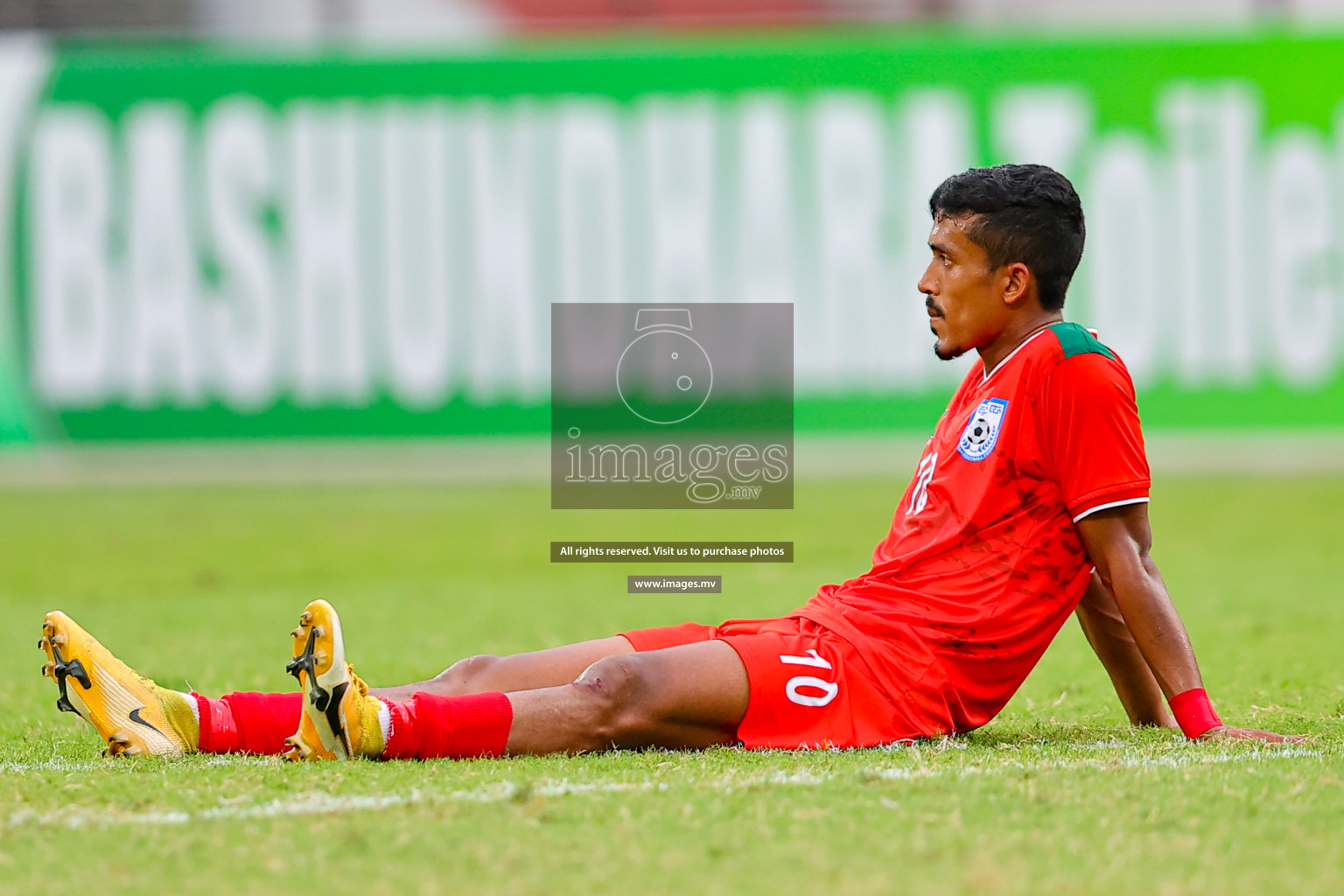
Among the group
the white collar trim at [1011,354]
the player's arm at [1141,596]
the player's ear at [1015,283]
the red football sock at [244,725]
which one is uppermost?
the player's ear at [1015,283]

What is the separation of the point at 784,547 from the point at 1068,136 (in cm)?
597

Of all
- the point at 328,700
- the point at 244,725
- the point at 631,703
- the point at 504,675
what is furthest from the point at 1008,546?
the point at 244,725

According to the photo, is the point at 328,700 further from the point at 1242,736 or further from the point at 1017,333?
the point at 1242,736

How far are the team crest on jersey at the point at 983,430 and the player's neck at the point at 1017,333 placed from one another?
139 mm

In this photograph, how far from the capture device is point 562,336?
1321cm

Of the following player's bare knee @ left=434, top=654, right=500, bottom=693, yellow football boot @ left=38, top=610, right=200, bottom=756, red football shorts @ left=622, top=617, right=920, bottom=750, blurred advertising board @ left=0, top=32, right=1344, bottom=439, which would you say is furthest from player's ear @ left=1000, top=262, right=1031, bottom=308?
blurred advertising board @ left=0, top=32, right=1344, bottom=439

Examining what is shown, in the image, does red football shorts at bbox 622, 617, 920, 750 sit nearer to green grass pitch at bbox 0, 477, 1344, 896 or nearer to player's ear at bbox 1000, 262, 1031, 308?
green grass pitch at bbox 0, 477, 1344, 896

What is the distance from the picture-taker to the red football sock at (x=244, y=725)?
11.8 ft

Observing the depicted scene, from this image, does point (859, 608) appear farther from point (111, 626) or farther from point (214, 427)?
point (214, 427)

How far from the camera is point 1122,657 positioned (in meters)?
3.97

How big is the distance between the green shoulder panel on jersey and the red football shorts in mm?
864

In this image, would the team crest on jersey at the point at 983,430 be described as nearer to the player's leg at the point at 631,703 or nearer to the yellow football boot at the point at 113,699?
the player's leg at the point at 631,703

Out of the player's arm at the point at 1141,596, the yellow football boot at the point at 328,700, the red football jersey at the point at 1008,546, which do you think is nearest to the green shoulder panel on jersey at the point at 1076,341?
the red football jersey at the point at 1008,546

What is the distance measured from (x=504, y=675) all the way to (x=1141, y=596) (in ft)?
4.89
